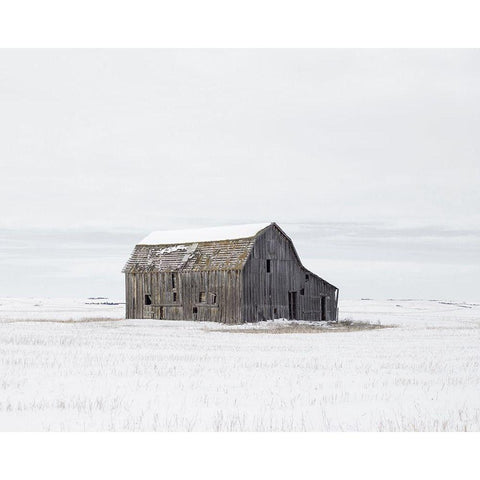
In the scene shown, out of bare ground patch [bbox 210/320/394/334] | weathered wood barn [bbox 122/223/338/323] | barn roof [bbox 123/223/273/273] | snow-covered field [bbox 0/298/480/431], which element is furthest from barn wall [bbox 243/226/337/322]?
snow-covered field [bbox 0/298/480/431]

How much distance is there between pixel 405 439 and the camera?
445 inches

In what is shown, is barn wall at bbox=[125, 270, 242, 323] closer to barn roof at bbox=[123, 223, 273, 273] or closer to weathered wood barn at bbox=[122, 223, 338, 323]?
weathered wood barn at bbox=[122, 223, 338, 323]

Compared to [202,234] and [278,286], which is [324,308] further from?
[202,234]

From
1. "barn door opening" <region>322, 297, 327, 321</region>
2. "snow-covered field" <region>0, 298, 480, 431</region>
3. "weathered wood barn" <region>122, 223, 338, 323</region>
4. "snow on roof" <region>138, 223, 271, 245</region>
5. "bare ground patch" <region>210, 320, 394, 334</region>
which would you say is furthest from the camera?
"barn door opening" <region>322, 297, 327, 321</region>

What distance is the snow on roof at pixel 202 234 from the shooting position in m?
48.6

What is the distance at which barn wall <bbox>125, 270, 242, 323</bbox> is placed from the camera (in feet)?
154

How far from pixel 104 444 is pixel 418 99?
56.9ft

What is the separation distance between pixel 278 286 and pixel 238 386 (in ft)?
107

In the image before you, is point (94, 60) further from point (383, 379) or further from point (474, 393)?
point (474, 393)

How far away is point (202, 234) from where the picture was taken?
51938 mm

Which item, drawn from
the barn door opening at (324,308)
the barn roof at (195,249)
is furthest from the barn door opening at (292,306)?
the barn roof at (195,249)

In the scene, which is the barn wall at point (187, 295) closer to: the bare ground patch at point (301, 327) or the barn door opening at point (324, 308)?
the bare ground patch at point (301, 327)

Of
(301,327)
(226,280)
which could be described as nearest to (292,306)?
(301,327)

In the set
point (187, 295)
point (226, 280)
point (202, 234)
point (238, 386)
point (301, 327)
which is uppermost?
point (202, 234)
